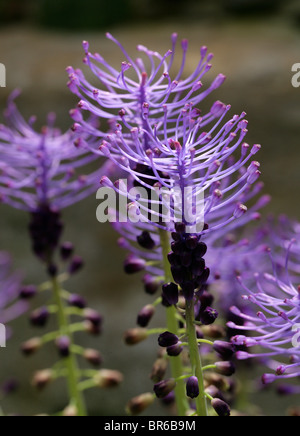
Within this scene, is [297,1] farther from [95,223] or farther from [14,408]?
[14,408]

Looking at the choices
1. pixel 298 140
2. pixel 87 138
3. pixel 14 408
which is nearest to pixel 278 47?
pixel 298 140

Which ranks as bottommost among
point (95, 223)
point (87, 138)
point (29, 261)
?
point (29, 261)

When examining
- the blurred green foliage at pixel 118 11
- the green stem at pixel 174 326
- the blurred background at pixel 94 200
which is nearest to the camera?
the green stem at pixel 174 326

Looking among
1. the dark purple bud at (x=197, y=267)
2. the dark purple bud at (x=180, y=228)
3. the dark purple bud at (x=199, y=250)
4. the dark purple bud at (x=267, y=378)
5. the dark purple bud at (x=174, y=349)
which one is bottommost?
the dark purple bud at (x=267, y=378)

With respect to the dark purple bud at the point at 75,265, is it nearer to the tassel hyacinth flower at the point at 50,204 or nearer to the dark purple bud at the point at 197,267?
the tassel hyacinth flower at the point at 50,204

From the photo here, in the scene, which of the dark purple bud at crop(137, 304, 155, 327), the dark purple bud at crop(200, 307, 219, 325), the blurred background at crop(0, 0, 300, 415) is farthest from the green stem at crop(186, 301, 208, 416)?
the blurred background at crop(0, 0, 300, 415)

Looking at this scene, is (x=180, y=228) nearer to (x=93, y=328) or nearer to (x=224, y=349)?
(x=224, y=349)

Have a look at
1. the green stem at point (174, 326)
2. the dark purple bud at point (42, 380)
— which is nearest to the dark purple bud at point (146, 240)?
the green stem at point (174, 326)

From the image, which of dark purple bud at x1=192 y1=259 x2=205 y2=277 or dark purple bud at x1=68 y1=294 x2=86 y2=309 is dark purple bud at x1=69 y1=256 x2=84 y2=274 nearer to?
dark purple bud at x1=68 y1=294 x2=86 y2=309

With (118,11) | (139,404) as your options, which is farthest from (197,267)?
(118,11)

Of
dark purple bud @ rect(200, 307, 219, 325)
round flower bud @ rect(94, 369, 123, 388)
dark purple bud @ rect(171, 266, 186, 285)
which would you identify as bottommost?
round flower bud @ rect(94, 369, 123, 388)

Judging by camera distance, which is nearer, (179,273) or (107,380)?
(179,273)
